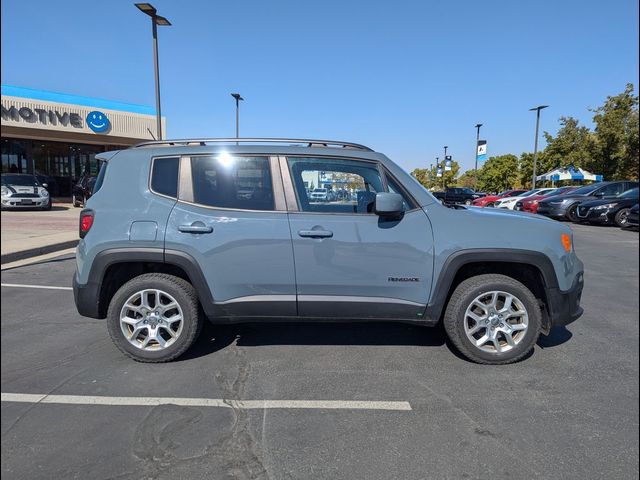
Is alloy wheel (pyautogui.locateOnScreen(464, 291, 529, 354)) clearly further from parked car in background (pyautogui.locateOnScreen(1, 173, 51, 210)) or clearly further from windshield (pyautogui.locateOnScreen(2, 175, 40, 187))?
windshield (pyautogui.locateOnScreen(2, 175, 40, 187))

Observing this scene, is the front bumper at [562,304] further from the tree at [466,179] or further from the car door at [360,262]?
the tree at [466,179]

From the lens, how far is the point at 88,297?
3781mm

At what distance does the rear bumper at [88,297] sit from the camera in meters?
3.77

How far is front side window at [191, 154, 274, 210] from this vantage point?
377 cm

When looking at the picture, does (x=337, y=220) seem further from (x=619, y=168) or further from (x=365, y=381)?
(x=619, y=168)

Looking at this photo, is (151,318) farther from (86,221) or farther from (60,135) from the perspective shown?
(60,135)

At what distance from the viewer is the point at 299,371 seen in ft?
12.2

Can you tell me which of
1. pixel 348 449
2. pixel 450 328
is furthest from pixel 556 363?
pixel 348 449

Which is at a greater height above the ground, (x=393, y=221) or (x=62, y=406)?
(x=393, y=221)

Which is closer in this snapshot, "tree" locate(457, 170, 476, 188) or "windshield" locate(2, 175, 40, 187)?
"windshield" locate(2, 175, 40, 187)

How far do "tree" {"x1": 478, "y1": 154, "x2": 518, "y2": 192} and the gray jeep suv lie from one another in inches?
2105

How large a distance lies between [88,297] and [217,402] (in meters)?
1.56

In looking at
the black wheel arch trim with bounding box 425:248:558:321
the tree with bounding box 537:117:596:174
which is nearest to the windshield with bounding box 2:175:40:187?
the black wheel arch trim with bounding box 425:248:558:321

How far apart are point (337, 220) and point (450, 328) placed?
1371mm
